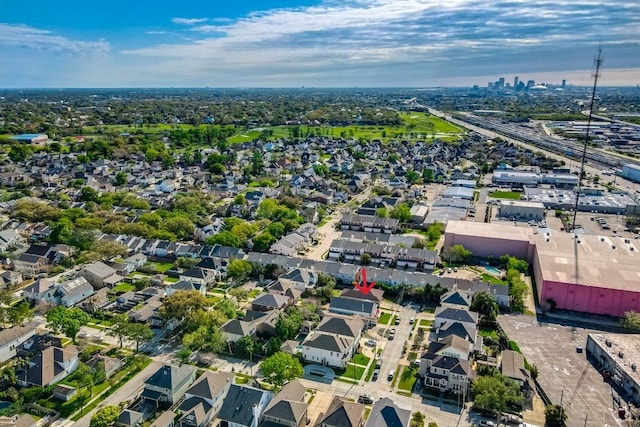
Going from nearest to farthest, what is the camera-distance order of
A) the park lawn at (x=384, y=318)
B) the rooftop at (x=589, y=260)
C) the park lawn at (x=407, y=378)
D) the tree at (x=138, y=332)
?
the park lawn at (x=407, y=378) → the tree at (x=138, y=332) → the park lawn at (x=384, y=318) → the rooftop at (x=589, y=260)

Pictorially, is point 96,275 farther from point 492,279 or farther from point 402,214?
point 492,279

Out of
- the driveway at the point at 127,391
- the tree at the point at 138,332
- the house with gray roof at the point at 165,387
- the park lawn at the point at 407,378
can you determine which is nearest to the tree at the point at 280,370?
the house with gray roof at the point at 165,387

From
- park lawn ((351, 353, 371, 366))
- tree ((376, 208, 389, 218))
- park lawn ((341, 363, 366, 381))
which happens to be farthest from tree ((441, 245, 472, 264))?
park lawn ((341, 363, 366, 381))

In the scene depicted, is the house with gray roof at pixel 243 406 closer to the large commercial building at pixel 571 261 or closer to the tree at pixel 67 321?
the tree at pixel 67 321

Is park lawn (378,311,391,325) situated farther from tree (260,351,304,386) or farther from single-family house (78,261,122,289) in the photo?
single-family house (78,261,122,289)

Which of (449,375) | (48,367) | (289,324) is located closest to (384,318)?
(289,324)

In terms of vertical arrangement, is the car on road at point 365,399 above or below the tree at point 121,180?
below

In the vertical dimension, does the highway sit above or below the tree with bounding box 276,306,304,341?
above
